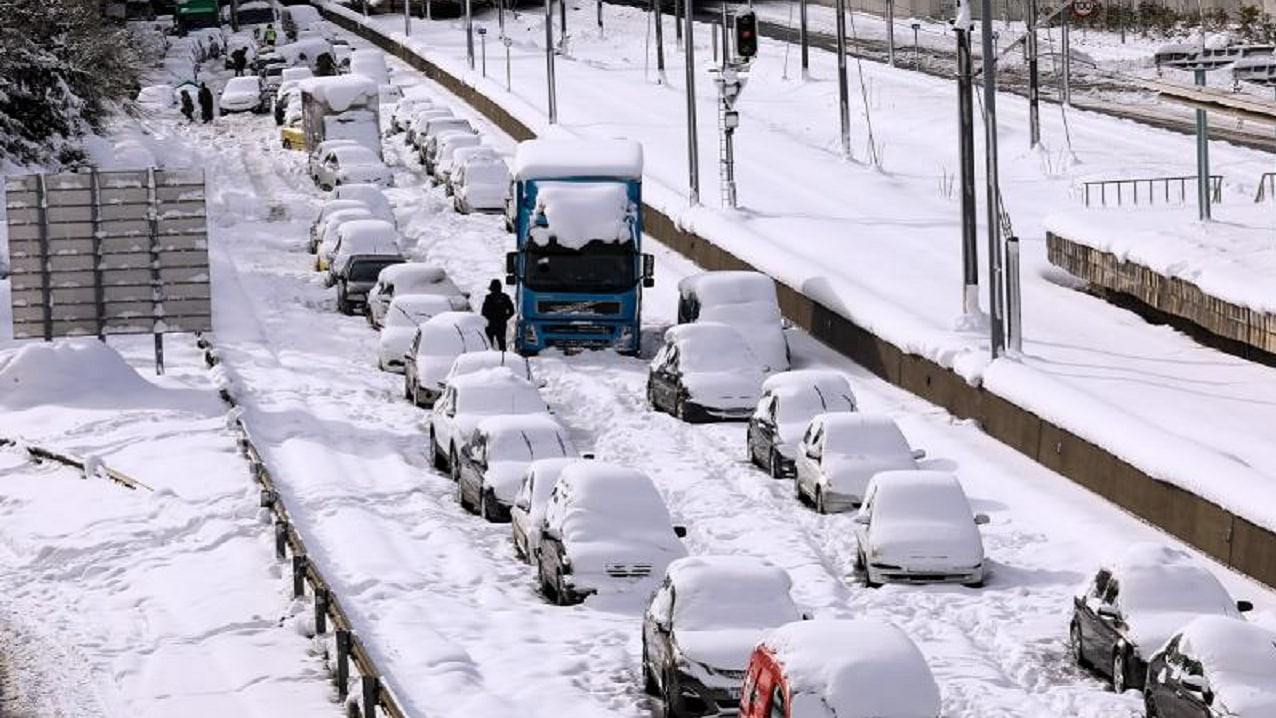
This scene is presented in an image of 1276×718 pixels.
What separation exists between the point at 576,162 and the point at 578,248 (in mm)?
1594

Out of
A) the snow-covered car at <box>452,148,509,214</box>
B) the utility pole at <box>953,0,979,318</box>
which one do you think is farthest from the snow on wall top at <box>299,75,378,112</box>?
the utility pole at <box>953,0,979,318</box>

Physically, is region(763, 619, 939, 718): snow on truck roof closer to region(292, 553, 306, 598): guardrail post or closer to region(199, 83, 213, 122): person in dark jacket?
region(292, 553, 306, 598): guardrail post

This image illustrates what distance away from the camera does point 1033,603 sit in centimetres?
2881

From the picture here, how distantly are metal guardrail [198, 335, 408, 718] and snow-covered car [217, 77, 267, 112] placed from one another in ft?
190

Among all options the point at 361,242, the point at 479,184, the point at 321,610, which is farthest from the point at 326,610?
the point at 479,184

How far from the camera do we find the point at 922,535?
2928 cm

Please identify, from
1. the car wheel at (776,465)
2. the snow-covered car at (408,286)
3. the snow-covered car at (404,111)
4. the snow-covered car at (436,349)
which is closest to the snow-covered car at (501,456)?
the car wheel at (776,465)

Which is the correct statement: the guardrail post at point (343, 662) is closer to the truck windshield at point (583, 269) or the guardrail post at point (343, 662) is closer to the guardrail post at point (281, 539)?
the guardrail post at point (281, 539)

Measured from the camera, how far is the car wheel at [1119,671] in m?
24.7

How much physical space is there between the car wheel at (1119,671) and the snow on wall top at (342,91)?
52.9m

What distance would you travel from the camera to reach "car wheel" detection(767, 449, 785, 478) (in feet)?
116

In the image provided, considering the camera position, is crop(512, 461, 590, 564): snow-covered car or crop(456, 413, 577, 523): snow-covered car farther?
crop(456, 413, 577, 523): snow-covered car

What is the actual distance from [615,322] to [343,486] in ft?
36.5

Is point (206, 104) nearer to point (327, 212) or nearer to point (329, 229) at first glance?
point (327, 212)
